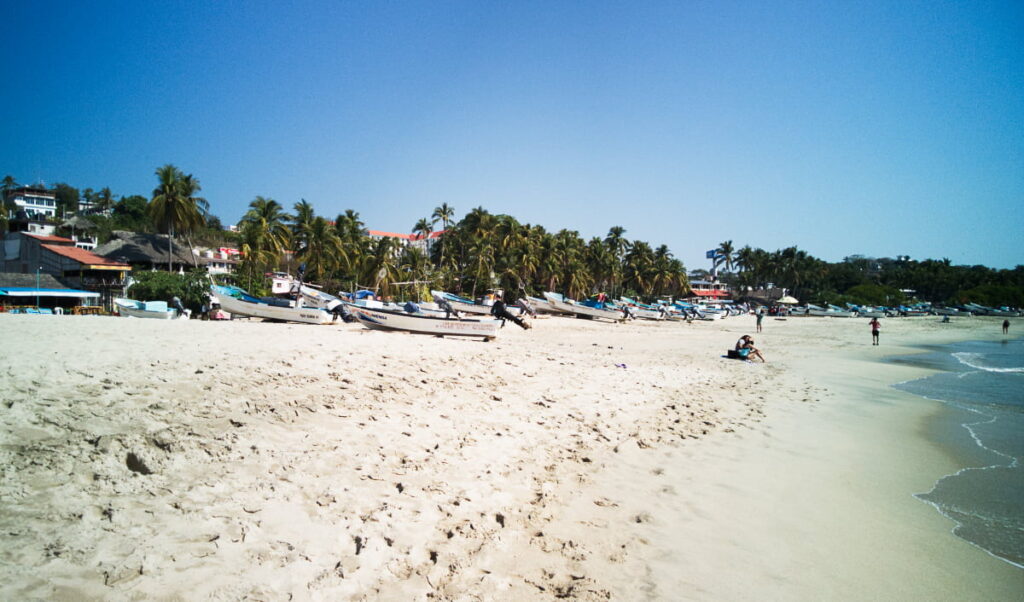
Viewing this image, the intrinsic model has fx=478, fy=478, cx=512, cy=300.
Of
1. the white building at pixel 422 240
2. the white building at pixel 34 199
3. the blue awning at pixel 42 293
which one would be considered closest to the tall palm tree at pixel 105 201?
the white building at pixel 34 199

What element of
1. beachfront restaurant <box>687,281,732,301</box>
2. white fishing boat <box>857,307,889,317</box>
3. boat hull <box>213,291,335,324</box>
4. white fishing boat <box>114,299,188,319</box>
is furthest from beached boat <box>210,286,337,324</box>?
white fishing boat <box>857,307,889,317</box>

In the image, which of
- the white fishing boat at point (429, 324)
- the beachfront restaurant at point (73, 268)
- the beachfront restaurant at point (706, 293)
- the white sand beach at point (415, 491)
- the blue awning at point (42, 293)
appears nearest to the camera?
the white sand beach at point (415, 491)

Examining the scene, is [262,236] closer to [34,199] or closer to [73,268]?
[73,268]

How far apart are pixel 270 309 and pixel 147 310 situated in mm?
5546

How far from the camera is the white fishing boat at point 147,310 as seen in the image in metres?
22.5

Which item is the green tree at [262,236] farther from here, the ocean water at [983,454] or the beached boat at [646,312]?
the ocean water at [983,454]

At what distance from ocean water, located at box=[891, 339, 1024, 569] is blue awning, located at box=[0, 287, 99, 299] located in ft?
123

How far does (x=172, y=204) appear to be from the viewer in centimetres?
4072

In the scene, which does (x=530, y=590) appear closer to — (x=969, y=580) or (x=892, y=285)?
(x=969, y=580)

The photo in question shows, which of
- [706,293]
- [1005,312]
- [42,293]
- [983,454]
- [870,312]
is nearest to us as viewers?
[983,454]

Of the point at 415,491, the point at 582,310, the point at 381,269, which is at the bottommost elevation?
the point at 415,491

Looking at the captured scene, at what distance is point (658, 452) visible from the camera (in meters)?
7.76

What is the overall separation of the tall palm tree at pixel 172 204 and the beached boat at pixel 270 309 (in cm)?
2034

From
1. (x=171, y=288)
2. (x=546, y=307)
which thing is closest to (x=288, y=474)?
(x=171, y=288)
